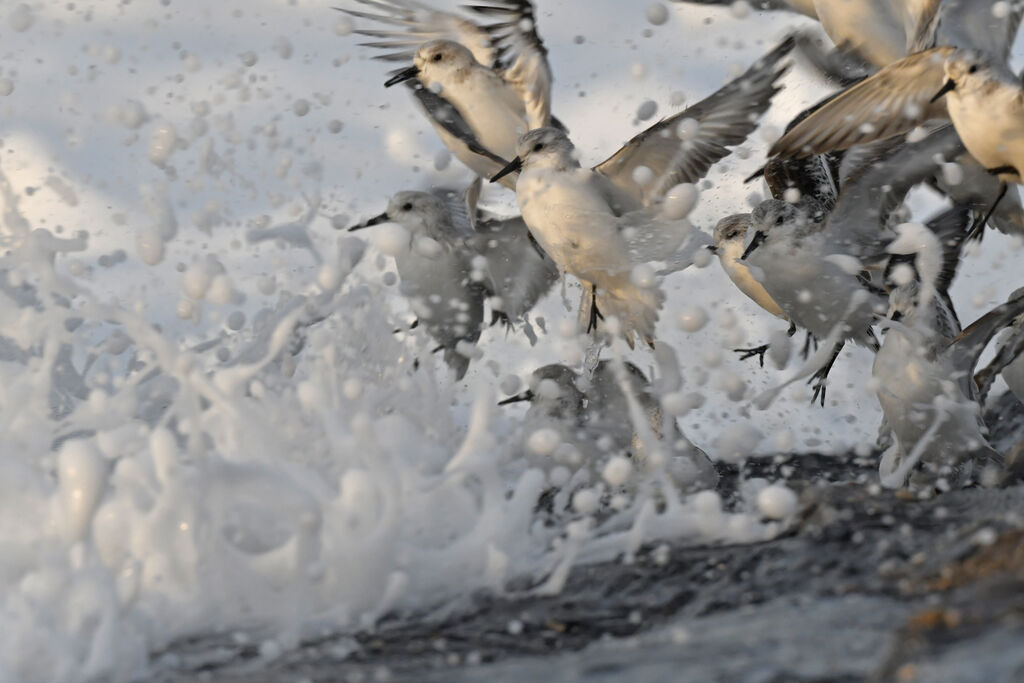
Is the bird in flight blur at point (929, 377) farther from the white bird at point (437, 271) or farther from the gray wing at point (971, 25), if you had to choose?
the white bird at point (437, 271)

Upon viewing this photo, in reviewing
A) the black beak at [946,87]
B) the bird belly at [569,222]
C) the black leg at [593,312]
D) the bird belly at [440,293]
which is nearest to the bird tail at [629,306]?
the black leg at [593,312]

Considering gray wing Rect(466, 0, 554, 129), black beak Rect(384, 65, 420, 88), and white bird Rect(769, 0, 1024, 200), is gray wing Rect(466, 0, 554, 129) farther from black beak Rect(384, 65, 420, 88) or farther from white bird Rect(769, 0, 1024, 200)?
white bird Rect(769, 0, 1024, 200)

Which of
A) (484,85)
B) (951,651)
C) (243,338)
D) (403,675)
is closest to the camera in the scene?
(951,651)

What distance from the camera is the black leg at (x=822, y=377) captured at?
6.18 metres

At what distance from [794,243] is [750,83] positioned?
0.70 meters

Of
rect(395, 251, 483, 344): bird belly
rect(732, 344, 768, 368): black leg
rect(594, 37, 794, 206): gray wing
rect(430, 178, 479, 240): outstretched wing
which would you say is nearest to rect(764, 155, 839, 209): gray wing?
rect(594, 37, 794, 206): gray wing

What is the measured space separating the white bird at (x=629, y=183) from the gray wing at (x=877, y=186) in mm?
526

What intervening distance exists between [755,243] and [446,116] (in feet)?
5.87

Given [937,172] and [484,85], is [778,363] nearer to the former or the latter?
[937,172]

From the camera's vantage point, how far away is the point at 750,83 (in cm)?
552

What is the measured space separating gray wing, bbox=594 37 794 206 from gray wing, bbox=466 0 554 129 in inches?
41.5

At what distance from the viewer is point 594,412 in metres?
6.10

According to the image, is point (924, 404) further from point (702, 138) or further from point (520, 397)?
point (520, 397)

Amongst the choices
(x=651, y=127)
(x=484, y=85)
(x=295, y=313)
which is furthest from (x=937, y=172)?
(x=295, y=313)
